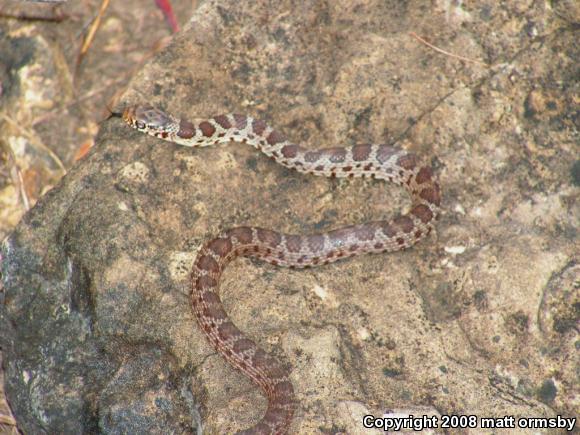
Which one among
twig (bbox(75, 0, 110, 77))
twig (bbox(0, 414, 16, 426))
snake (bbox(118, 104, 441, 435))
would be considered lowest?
twig (bbox(0, 414, 16, 426))

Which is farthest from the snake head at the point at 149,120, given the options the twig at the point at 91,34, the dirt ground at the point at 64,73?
the twig at the point at 91,34

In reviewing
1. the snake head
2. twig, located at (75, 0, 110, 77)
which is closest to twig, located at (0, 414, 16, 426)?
the snake head

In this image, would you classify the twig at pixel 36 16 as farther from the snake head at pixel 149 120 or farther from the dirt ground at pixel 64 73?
the snake head at pixel 149 120

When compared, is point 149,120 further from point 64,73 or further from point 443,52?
point 443,52

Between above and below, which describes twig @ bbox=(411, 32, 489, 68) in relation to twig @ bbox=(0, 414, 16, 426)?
above

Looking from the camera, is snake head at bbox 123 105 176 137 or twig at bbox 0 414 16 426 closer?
twig at bbox 0 414 16 426

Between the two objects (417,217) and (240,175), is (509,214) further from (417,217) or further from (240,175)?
(240,175)

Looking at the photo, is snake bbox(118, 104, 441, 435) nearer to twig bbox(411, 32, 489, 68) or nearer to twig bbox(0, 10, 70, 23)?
twig bbox(411, 32, 489, 68)
